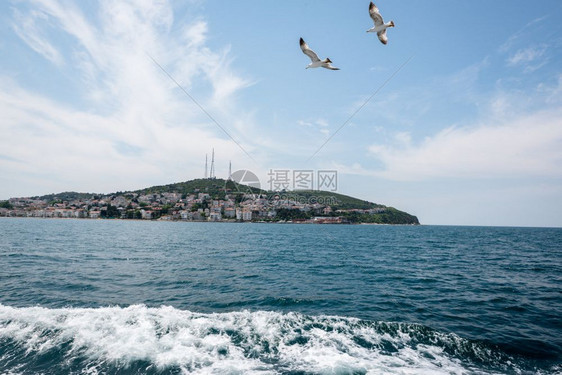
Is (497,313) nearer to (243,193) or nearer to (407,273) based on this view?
(407,273)

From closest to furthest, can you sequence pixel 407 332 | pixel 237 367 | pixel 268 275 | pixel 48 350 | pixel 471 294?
1. pixel 237 367
2. pixel 48 350
3. pixel 407 332
4. pixel 471 294
5. pixel 268 275

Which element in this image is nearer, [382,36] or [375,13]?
[375,13]

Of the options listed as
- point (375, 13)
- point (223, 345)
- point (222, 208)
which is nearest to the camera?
point (375, 13)

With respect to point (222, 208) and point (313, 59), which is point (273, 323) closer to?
point (313, 59)

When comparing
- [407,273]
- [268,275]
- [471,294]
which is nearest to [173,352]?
[268,275]

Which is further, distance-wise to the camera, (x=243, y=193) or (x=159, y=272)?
(x=243, y=193)

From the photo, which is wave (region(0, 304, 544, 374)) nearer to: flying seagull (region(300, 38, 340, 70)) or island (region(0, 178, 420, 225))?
flying seagull (region(300, 38, 340, 70))

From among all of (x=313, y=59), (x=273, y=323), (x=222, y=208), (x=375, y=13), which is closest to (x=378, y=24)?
(x=375, y=13)
